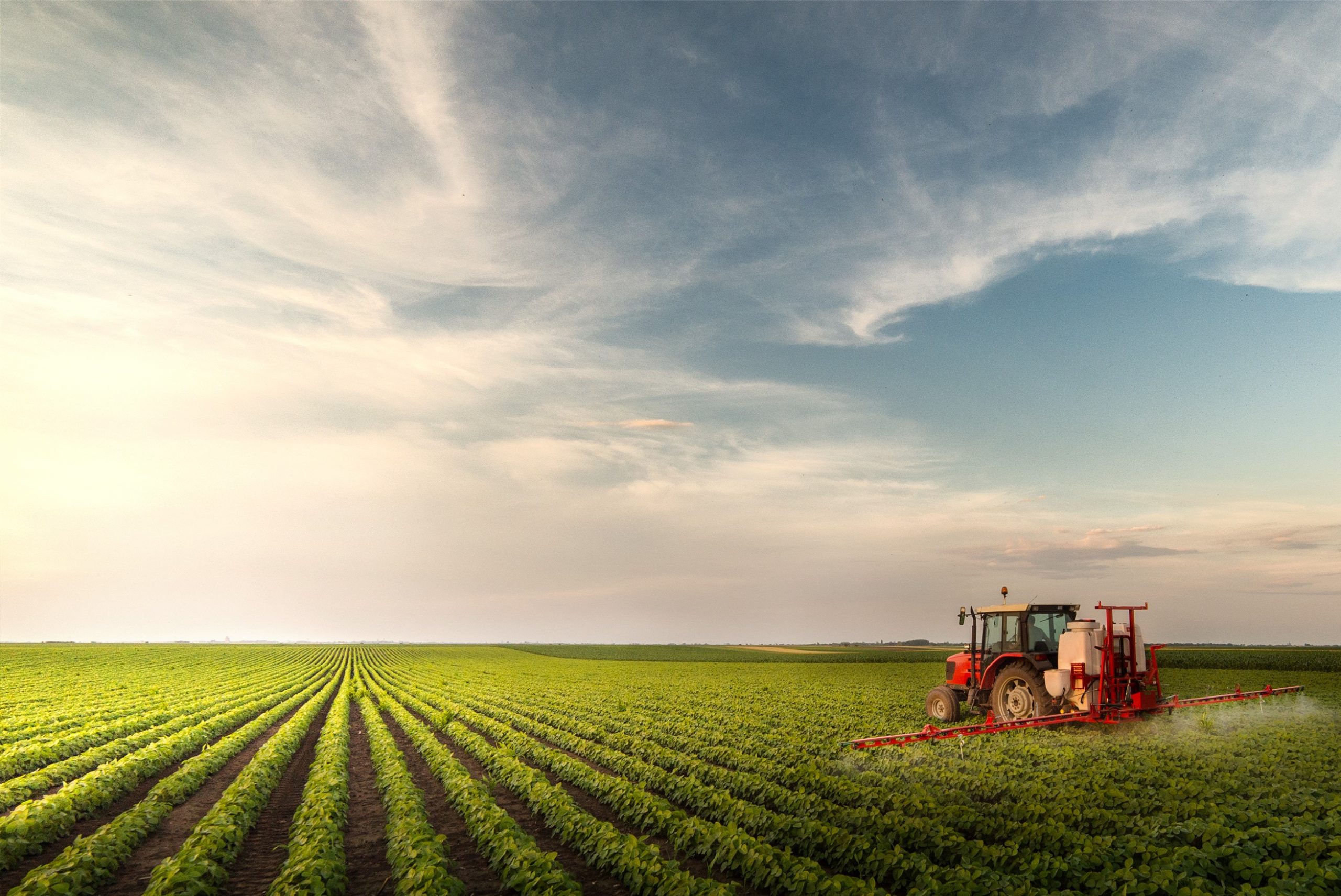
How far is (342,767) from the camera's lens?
16.3 meters

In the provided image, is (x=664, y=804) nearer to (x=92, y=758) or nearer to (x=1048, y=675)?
(x=1048, y=675)

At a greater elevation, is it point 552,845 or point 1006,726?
point 1006,726

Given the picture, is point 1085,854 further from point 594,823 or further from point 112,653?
point 112,653

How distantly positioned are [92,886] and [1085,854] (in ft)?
38.9

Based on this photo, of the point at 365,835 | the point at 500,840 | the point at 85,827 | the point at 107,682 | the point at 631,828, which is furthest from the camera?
the point at 107,682

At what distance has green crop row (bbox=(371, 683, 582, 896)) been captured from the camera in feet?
27.4

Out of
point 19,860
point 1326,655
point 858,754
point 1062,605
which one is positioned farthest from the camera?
point 1326,655

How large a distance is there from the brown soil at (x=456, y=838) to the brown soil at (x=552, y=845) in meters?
0.74

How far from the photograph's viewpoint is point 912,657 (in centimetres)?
8231

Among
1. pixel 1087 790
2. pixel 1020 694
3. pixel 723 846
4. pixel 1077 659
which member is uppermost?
pixel 1077 659

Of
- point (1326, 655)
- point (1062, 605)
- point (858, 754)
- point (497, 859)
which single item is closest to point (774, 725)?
point (858, 754)

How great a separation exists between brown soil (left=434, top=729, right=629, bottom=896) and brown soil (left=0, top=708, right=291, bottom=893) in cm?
541

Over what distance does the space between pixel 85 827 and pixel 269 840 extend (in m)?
3.58

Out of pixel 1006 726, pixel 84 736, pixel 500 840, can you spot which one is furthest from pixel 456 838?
pixel 84 736
